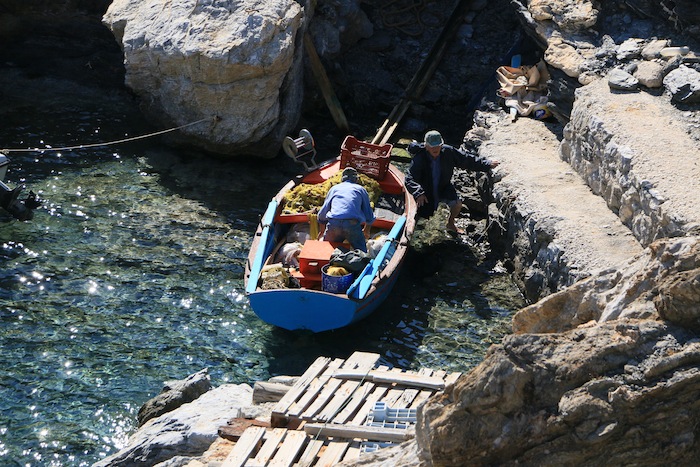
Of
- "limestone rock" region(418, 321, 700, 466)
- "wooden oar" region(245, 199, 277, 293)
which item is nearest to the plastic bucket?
"wooden oar" region(245, 199, 277, 293)

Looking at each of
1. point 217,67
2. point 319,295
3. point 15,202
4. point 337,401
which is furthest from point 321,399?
point 217,67

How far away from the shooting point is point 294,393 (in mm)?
9078

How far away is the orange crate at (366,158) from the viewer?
1520 cm

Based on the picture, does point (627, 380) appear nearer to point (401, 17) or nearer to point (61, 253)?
point (61, 253)

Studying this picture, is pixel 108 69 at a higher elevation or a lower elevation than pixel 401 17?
lower

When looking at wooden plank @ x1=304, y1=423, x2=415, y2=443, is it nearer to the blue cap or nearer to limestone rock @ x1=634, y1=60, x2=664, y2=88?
the blue cap

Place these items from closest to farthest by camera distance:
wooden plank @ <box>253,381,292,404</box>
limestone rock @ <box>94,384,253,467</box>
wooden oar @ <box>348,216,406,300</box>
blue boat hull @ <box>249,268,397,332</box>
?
limestone rock @ <box>94,384,253,467</box>
wooden plank @ <box>253,381,292,404</box>
blue boat hull @ <box>249,268,397,332</box>
wooden oar @ <box>348,216,406,300</box>

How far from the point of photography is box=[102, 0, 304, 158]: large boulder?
53.6 ft

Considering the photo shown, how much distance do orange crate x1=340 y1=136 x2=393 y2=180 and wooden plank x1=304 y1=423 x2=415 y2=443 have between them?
24.2ft

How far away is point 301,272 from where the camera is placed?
12.3 metres

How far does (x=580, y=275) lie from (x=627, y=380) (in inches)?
262

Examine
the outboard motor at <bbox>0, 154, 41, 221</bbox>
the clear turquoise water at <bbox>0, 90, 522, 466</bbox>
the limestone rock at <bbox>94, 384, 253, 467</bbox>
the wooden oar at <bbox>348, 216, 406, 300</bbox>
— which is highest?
the wooden oar at <bbox>348, 216, 406, 300</bbox>

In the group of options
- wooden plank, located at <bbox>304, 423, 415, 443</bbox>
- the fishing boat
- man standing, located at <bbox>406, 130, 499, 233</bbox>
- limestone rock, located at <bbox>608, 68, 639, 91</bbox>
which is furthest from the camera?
man standing, located at <bbox>406, 130, 499, 233</bbox>

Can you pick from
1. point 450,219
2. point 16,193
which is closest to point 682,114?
point 450,219
